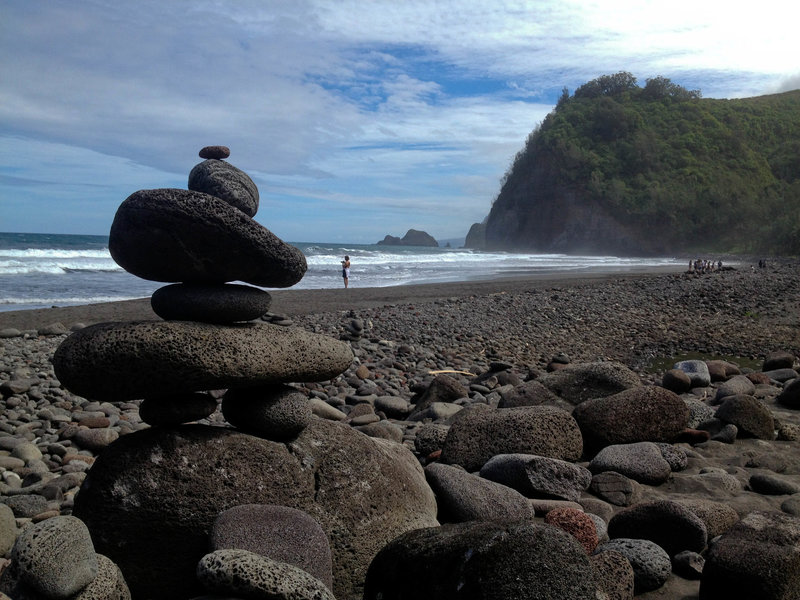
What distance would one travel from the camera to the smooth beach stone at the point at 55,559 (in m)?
3.40

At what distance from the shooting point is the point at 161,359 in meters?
4.32

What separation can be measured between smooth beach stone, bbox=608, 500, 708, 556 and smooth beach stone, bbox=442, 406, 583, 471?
1.78 meters

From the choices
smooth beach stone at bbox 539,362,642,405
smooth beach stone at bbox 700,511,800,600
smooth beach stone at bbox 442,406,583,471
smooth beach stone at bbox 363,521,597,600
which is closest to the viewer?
smooth beach stone at bbox 363,521,597,600

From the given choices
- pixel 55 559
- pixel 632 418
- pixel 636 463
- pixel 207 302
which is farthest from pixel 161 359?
pixel 632 418

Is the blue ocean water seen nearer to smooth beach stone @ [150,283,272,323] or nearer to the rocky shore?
the rocky shore

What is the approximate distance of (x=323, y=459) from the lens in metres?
4.98

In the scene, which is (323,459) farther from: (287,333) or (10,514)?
(10,514)

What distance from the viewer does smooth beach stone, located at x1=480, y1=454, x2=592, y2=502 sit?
572cm

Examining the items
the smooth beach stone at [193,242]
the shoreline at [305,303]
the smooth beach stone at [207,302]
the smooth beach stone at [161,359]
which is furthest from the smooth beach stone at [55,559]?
the shoreline at [305,303]

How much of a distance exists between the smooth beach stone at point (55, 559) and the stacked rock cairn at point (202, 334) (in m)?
0.07

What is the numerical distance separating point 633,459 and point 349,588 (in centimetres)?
320

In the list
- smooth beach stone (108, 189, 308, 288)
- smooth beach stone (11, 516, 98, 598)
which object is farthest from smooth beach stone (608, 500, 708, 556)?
smooth beach stone (11, 516, 98, 598)

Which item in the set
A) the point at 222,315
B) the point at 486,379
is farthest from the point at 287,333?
the point at 486,379

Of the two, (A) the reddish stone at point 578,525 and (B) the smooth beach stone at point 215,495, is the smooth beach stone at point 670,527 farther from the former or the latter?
(B) the smooth beach stone at point 215,495
